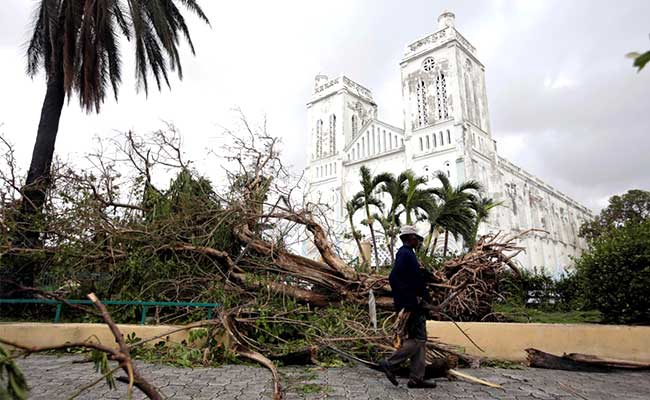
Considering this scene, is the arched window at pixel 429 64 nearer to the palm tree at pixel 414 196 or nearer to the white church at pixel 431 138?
the white church at pixel 431 138

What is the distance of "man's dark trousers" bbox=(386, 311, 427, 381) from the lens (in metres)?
3.67

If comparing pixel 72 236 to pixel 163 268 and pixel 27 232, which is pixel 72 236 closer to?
pixel 27 232

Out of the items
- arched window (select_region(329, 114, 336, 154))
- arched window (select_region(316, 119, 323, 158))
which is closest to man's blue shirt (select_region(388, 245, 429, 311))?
arched window (select_region(329, 114, 336, 154))

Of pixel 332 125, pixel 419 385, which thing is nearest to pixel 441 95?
pixel 332 125

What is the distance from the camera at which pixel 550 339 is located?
5098mm

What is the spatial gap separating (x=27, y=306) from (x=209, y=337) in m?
4.98

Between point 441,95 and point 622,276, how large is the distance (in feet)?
78.2

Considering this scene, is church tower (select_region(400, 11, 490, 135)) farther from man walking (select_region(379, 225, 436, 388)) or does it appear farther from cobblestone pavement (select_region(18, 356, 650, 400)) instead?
man walking (select_region(379, 225, 436, 388))

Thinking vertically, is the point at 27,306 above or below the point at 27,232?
below

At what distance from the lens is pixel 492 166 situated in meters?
27.8

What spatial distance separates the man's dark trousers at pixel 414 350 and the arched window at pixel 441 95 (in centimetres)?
2516

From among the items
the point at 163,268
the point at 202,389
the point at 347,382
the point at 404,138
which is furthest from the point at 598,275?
the point at 404,138

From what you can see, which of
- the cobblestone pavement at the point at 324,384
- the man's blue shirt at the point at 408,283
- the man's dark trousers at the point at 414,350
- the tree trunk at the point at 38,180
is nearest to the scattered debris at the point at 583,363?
the cobblestone pavement at the point at 324,384

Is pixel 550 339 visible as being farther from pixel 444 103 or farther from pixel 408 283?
pixel 444 103
